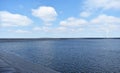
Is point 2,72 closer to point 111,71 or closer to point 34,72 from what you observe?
point 34,72

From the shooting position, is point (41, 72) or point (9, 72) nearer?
point (9, 72)

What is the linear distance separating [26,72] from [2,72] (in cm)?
338

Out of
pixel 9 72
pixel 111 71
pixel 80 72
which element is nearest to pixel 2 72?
pixel 9 72

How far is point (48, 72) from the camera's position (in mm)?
28219

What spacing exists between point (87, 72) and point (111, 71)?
15.3 ft

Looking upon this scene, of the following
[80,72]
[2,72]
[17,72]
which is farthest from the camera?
[80,72]

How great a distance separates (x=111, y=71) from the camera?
114ft

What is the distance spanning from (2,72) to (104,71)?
1881 cm

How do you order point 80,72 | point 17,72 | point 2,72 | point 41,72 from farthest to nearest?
point 80,72 < point 41,72 < point 17,72 < point 2,72

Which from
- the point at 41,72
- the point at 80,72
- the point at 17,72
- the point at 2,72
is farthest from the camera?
the point at 80,72

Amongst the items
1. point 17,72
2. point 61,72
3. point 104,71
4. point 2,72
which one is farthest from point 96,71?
point 2,72

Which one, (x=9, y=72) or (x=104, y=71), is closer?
(x=9, y=72)

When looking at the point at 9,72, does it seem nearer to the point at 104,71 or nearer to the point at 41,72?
the point at 41,72

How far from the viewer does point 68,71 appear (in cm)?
3381
